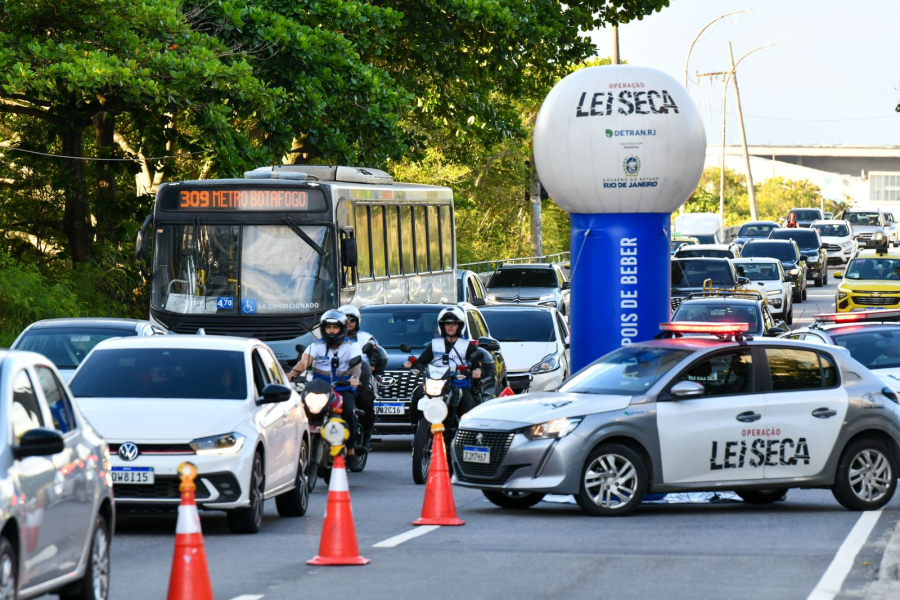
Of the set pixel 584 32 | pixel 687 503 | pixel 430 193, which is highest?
pixel 584 32

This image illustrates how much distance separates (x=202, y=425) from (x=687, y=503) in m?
5.05

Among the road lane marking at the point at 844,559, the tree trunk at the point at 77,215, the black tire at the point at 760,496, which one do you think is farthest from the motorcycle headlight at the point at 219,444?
the tree trunk at the point at 77,215

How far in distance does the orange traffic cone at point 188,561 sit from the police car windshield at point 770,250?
1764 inches

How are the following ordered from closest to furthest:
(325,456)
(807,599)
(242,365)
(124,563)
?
(807,599) → (124,563) → (242,365) → (325,456)

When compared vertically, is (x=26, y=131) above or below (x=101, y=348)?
above

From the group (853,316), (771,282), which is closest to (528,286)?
(771,282)

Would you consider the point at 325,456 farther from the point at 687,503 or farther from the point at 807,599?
the point at 807,599


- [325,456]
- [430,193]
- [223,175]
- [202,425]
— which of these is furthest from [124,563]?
Answer: [430,193]

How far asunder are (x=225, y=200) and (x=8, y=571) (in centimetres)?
1557

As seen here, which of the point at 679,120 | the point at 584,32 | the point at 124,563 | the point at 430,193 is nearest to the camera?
the point at 124,563

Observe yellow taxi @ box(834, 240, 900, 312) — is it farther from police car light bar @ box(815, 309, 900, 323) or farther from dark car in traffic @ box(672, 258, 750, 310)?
police car light bar @ box(815, 309, 900, 323)

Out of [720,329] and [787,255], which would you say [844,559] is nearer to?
[720,329]

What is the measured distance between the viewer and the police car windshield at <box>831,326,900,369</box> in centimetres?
1953

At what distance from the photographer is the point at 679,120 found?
728 inches
